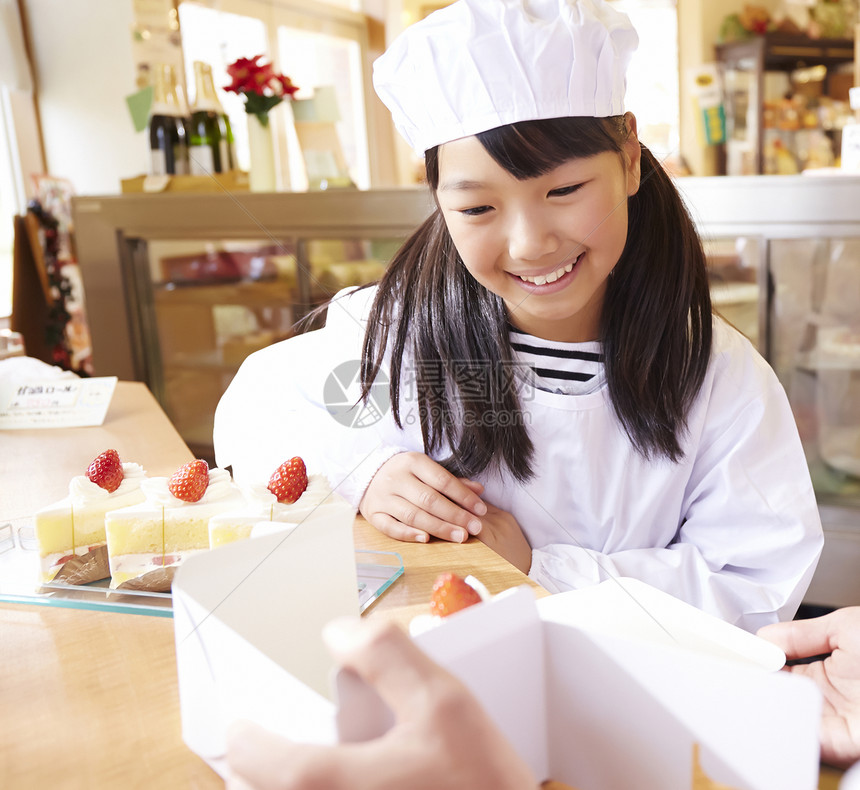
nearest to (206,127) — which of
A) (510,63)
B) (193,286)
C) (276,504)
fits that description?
(193,286)

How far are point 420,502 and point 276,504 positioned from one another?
6.7 inches

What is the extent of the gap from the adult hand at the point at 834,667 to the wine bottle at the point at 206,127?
2.01 metres

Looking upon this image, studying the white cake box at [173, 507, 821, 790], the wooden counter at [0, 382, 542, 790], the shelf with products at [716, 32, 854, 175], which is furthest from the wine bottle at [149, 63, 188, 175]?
the shelf with products at [716, 32, 854, 175]

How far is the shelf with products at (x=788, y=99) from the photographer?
384 centimetres

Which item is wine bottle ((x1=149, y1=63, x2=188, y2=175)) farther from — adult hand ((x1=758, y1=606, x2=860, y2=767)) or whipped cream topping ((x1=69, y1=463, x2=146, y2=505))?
adult hand ((x1=758, y1=606, x2=860, y2=767))

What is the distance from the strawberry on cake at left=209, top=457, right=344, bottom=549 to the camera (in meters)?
0.71

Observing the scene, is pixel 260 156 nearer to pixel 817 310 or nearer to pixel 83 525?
pixel 817 310

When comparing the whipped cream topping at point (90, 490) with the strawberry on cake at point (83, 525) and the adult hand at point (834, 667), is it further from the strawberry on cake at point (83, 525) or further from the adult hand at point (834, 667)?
the adult hand at point (834, 667)

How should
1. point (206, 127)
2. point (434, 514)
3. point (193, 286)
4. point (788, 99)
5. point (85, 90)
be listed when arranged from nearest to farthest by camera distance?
point (434, 514)
point (206, 127)
point (193, 286)
point (85, 90)
point (788, 99)

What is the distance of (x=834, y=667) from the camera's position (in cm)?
61

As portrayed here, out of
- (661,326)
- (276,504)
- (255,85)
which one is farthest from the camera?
(255,85)

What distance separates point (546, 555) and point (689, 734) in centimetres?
50

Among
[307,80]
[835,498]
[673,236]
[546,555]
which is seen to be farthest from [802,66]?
[546,555]

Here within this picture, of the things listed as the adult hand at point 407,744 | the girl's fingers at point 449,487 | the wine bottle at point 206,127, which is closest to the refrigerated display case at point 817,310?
the girl's fingers at point 449,487
